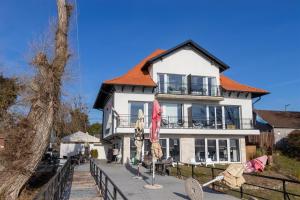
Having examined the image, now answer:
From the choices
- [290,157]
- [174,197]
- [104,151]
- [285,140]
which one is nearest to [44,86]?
[174,197]

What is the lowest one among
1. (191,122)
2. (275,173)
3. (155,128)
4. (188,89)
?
(275,173)

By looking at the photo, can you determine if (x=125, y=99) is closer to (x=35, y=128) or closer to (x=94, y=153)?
(x=94, y=153)

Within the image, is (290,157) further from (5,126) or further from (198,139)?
(5,126)

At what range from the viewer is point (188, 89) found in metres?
26.4

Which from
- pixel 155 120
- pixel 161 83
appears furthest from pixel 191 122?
pixel 155 120

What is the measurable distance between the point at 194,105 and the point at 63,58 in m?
14.9

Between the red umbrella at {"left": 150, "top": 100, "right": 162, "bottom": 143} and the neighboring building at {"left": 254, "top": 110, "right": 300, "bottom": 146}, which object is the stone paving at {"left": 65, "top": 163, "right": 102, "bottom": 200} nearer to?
the red umbrella at {"left": 150, "top": 100, "right": 162, "bottom": 143}

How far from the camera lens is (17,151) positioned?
519 inches

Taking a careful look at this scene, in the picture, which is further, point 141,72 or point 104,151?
point 104,151

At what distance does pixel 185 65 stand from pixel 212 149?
7.52 metres

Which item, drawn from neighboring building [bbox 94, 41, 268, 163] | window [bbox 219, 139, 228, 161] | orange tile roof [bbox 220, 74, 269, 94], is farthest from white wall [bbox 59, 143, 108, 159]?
orange tile roof [bbox 220, 74, 269, 94]

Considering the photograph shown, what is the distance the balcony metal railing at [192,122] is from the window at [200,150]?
129 centimetres

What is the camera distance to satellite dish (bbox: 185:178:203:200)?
8.13 m

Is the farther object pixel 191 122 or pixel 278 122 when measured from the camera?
pixel 278 122
